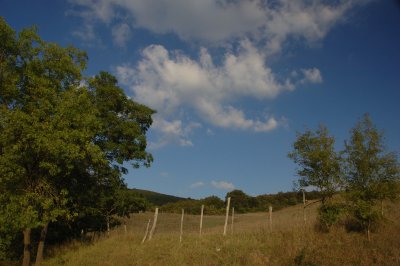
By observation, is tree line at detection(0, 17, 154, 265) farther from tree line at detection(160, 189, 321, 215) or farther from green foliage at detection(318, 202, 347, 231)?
tree line at detection(160, 189, 321, 215)

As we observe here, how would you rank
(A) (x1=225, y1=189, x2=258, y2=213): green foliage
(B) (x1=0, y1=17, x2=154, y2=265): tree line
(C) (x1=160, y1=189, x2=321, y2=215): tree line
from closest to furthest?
(B) (x1=0, y1=17, x2=154, y2=265): tree line, (C) (x1=160, y1=189, x2=321, y2=215): tree line, (A) (x1=225, y1=189, x2=258, y2=213): green foliage

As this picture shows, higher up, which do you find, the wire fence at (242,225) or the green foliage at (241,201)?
the green foliage at (241,201)

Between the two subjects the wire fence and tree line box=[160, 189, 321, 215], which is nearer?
the wire fence

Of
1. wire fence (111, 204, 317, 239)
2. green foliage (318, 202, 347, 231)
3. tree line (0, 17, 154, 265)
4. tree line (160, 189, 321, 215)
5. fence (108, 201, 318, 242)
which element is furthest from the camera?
tree line (160, 189, 321, 215)

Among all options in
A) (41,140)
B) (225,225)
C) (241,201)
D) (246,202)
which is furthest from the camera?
(241,201)

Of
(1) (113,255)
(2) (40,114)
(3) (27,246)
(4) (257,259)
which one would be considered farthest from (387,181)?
(3) (27,246)

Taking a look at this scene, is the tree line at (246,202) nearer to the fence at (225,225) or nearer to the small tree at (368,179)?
the fence at (225,225)

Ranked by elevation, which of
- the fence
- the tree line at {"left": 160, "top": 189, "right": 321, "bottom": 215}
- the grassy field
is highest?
the tree line at {"left": 160, "top": 189, "right": 321, "bottom": 215}

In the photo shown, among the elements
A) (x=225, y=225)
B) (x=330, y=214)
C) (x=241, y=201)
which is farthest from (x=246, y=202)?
(x=330, y=214)

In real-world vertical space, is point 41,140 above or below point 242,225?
above

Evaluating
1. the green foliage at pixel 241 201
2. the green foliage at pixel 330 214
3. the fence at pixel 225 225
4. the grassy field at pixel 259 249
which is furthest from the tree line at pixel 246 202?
the green foliage at pixel 330 214

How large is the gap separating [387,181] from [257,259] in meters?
8.39

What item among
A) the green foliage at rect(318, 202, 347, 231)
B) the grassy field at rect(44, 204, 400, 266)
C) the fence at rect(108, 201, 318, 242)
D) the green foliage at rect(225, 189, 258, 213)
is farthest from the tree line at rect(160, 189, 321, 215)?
the green foliage at rect(318, 202, 347, 231)

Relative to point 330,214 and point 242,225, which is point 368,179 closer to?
point 330,214
